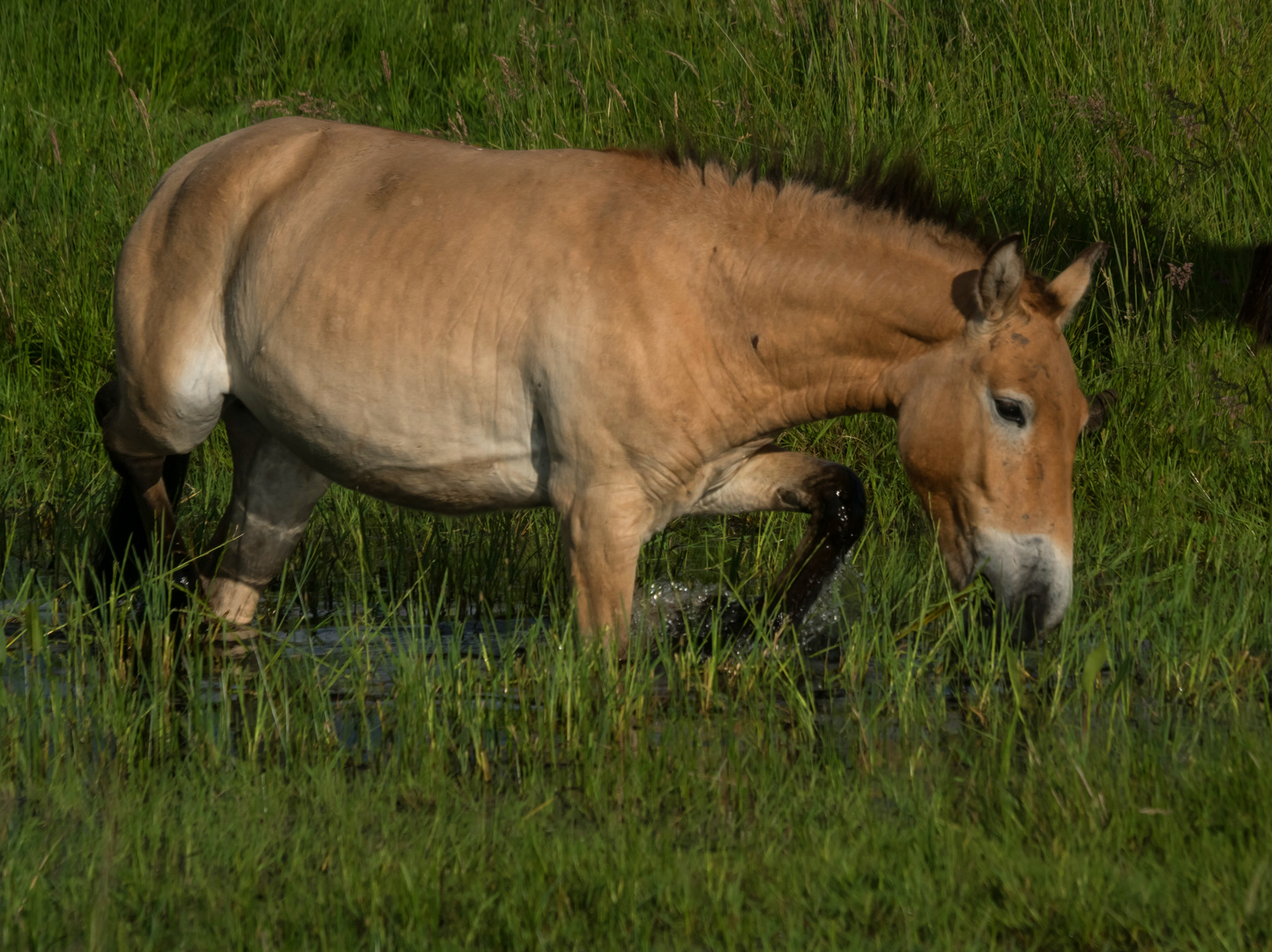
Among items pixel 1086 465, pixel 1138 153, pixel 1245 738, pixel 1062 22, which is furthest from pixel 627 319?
pixel 1062 22

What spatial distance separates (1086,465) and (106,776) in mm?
4124

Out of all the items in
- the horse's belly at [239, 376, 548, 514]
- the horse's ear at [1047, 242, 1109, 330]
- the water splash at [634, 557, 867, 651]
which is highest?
the horse's ear at [1047, 242, 1109, 330]

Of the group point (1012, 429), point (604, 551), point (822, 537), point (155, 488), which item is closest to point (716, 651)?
point (604, 551)

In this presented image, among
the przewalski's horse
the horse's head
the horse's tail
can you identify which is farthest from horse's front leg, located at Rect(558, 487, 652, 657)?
the horse's tail

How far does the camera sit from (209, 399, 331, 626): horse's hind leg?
492 centimetres

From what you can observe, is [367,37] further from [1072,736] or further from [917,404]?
[1072,736]

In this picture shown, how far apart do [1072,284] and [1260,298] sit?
101 inches

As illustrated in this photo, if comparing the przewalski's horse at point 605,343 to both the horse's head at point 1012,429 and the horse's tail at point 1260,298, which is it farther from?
the horse's tail at point 1260,298

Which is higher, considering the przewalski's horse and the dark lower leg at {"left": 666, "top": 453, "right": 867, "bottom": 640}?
the przewalski's horse

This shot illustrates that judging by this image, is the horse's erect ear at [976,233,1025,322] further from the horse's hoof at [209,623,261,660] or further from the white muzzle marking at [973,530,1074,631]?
the horse's hoof at [209,623,261,660]

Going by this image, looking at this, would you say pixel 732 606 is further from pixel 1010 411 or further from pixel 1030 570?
pixel 1010 411

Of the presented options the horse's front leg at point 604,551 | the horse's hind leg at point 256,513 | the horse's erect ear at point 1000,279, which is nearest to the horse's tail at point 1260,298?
the horse's erect ear at point 1000,279

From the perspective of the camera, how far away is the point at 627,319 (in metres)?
3.86

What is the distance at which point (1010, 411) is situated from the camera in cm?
378
